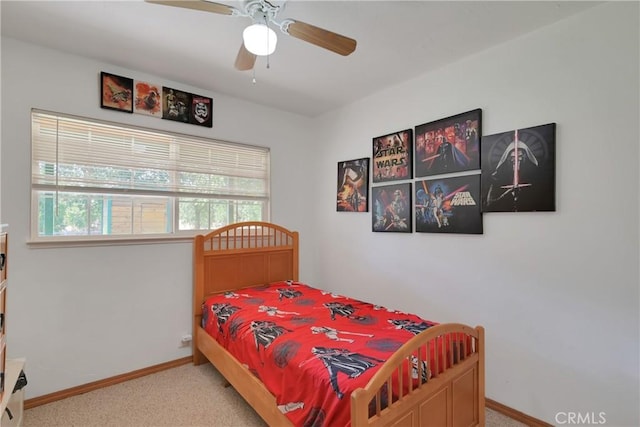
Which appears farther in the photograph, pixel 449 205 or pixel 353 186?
pixel 353 186

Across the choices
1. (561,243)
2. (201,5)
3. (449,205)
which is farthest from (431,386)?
(201,5)

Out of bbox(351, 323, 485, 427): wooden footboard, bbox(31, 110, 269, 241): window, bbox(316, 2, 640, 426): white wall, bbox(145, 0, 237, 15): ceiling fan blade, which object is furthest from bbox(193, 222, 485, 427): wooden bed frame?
bbox(145, 0, 237, 15): ceiling fan blade

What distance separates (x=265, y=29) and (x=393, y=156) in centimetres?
179

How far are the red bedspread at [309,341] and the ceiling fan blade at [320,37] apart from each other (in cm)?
173

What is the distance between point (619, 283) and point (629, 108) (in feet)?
3.34

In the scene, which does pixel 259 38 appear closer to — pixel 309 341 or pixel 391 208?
pixel 309 341

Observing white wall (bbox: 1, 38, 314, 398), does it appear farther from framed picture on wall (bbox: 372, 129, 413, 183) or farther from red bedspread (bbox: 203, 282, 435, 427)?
framed picture on wall (bbox: 372, 129, 413, 183)

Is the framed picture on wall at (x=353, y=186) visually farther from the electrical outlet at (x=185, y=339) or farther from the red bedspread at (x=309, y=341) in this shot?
the electrical outlet at (x=185, y=339)

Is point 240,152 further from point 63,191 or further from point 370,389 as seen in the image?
point 370,389

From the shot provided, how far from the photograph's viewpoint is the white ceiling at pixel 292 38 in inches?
74.4

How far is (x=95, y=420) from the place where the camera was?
2090 mm

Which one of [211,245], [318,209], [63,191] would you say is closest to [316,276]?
[318,209]

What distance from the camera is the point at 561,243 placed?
1.99m

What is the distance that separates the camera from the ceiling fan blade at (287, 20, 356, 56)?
1625mm
